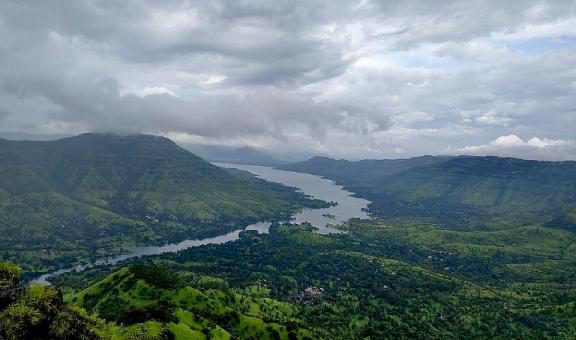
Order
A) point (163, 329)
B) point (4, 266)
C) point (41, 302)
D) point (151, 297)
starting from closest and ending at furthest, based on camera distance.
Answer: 1. point (41, 302)
2. point (4, 266)
3. point (163, 329)
4. point (151, 297)

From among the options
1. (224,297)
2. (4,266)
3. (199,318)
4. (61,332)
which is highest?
(4,266)

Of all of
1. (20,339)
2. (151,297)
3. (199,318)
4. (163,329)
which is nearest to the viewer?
(20,339)

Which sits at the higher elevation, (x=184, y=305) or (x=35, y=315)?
(x=35, y=315)

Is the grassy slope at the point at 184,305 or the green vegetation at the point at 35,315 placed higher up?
the green vegetation at the point at 35,315

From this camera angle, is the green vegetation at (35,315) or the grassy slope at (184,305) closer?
the green vegetation at (35,315)

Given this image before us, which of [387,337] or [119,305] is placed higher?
[119,305]

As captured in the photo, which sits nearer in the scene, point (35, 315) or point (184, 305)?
point (35, 315)

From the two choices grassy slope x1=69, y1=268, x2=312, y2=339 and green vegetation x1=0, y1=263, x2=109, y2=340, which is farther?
grassy slope x1=69, y1=268, x2=312, y2=339

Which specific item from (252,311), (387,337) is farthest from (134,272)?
(387,337)

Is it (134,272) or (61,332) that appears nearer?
(61,332)

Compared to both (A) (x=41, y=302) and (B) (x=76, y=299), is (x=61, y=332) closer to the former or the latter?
(A) (x=41, y=302)

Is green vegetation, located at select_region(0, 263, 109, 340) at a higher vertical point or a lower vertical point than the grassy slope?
higher
